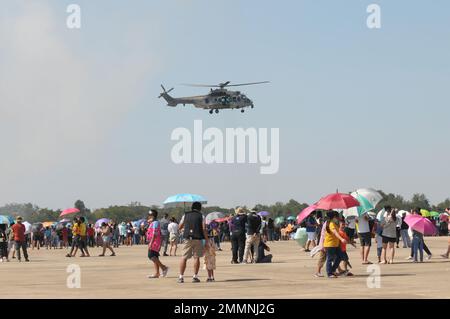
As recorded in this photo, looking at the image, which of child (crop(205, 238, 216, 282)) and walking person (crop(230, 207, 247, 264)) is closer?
child (crop(205, 238, 216, 282))

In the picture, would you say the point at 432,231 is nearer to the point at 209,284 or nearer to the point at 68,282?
the point at 209,284

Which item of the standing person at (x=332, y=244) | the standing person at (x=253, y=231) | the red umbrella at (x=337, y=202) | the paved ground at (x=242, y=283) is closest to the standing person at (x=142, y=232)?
the standing person at (x=253, y=231)

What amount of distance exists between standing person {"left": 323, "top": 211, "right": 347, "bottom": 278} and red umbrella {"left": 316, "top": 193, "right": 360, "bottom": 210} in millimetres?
2904

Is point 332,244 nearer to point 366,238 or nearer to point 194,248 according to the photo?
point 194,248

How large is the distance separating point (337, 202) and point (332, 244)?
3350 mm

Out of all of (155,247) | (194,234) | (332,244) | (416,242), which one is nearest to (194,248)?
(194,234)

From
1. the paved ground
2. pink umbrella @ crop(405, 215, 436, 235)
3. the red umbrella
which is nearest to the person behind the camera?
the paved ground

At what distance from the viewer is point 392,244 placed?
2534 cm

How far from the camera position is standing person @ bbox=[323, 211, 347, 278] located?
20453 mm

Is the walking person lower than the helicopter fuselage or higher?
lower

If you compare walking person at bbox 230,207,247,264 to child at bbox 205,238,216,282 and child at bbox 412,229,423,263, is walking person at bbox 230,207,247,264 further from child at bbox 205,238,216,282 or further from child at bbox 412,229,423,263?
child at bbox 205,238,216,282

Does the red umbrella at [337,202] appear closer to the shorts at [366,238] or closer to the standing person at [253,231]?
the shorts at [366,238]

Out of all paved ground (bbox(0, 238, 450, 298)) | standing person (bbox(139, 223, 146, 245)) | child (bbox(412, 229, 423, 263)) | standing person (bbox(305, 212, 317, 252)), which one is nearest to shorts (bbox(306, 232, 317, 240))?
standing person (bbox(305, 212, 317, 252))
